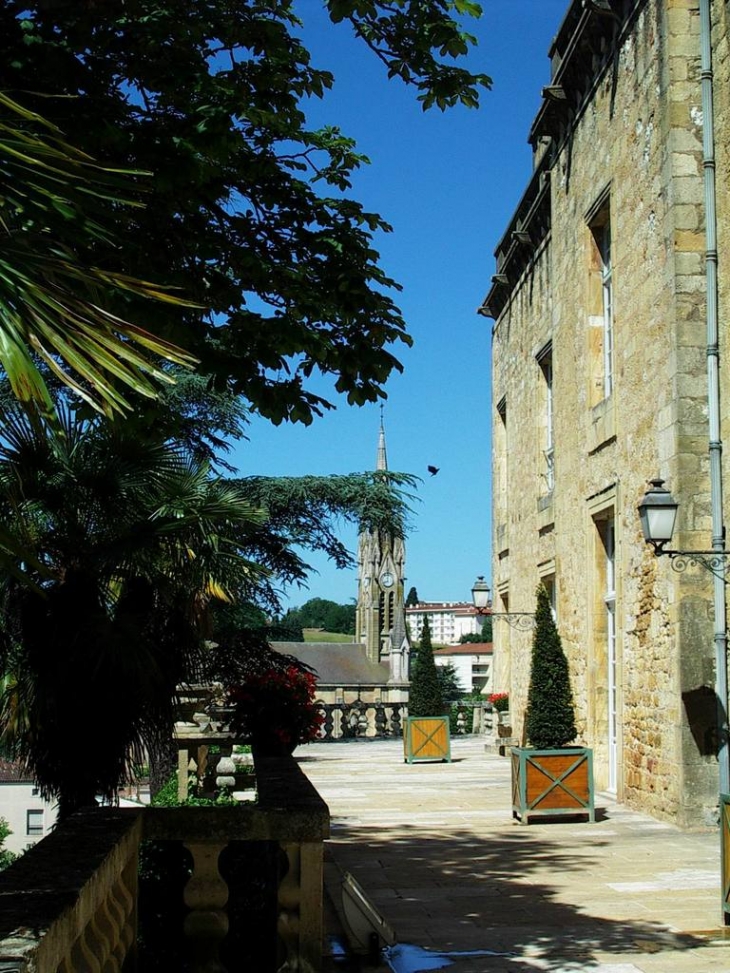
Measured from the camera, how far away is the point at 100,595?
8625mm

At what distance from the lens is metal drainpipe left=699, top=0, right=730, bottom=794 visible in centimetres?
978

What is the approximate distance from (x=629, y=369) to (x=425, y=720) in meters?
9.18

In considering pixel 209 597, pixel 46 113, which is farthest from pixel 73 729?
pixel 46 113

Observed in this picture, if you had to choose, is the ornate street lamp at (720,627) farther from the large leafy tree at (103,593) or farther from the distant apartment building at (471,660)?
the distant apartment building at (471,660)

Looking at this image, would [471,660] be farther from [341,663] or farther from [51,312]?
[51,312]

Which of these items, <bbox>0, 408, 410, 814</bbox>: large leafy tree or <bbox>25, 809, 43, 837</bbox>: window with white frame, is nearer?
<bbox>0, 408, 410, 814</bbox>: large leafy tree

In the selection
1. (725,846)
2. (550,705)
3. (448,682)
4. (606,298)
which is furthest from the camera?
(448,682)

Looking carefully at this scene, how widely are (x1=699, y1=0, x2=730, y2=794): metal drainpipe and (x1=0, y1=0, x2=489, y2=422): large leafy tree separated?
4.01m

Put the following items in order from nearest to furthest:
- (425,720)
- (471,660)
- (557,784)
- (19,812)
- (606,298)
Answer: (557,784) < (606,298) < (425,720) < (19,812) < (471,660)

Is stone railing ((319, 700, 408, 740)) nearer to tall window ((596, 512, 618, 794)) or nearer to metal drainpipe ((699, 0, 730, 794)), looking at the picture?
tall window ((596, 512, 618, 794))

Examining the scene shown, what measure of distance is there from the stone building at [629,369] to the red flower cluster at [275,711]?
3.28 m

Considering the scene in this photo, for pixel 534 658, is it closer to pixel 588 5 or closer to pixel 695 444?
pixel 695 444

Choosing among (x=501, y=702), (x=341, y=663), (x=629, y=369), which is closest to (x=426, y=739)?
(x=501, y=702)

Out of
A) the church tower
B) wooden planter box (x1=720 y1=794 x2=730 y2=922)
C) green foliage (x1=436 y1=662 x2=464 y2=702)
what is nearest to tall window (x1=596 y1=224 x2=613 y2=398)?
wooden planter box (x1=720 y1=794 x2=730 y2=922)
